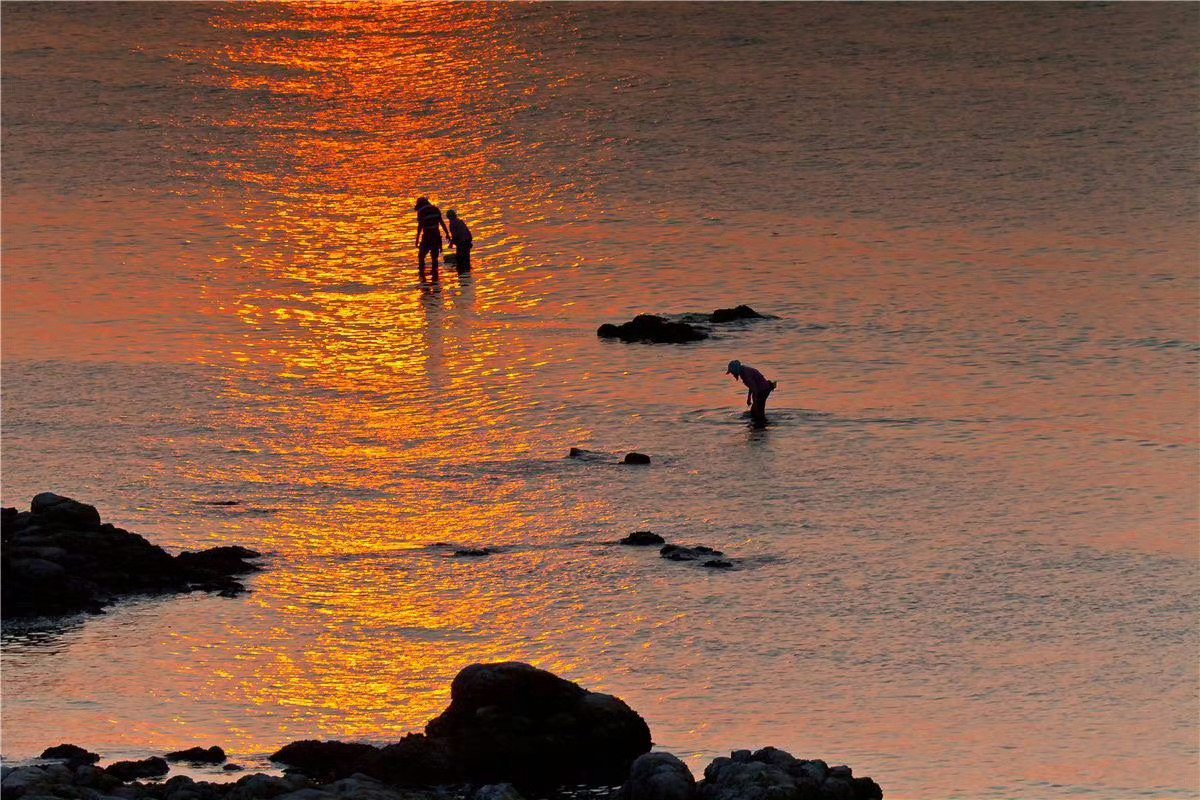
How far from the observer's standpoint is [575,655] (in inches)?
963

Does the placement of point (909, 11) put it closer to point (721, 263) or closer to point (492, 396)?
point (721, 263)

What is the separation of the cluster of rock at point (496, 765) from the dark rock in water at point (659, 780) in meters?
0.01

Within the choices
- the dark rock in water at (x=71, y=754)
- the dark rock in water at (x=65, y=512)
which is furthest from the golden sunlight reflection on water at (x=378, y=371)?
the dark rock in water at (x=65, y=512)

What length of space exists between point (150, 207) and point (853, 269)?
2015 centimetres

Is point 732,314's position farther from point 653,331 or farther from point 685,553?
point 685,553

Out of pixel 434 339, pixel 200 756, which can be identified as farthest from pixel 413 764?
pixel 434 339

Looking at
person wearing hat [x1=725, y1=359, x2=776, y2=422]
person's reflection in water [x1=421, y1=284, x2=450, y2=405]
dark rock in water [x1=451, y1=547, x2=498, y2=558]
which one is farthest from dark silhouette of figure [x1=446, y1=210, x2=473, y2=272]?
dark rock in water [x1=451, y1=547, x2=498, y2=558]

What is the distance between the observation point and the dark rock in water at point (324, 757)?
20.8 meters

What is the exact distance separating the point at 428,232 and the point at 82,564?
21.8m

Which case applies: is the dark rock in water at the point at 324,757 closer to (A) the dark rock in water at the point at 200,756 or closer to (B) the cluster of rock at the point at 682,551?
A: (A) the dark rock in water at the point at 200,756

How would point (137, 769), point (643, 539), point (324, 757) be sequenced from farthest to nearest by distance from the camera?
point (643, 539)
point (324, 757)
point (137, 769)

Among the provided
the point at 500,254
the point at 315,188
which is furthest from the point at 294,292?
the point at 315,188

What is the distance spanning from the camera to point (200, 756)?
69.4 feet

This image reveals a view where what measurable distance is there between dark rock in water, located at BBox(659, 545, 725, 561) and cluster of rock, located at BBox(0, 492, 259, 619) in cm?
506
